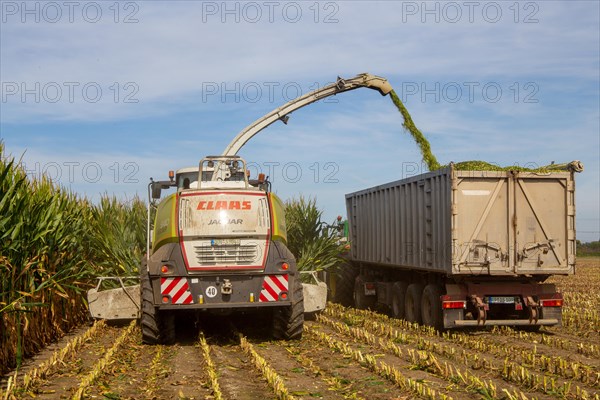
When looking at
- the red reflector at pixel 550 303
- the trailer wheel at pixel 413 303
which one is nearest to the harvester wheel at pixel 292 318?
the trailer wheel at pixel 413 303

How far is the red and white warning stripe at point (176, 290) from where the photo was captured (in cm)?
1234

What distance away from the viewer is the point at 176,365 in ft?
35.5

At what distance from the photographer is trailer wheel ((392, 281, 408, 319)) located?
1655cm

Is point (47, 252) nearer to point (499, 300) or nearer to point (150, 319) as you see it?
point (150, 319)

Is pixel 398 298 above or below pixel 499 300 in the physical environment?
below

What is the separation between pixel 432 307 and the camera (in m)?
14.5

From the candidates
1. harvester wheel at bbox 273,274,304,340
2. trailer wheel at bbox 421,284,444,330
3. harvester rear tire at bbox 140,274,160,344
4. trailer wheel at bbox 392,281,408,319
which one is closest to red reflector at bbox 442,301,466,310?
trailer wheel at bbox 421,284,444,330

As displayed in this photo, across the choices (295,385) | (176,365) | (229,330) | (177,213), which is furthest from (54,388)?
(229,330)

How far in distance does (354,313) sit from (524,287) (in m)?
5.19

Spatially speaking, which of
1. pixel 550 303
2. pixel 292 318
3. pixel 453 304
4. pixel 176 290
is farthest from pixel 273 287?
pixel 550 303

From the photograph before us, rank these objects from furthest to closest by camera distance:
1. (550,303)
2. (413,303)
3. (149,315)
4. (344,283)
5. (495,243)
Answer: (344,283), (413,303), (550,303), (495,243), (149,315)

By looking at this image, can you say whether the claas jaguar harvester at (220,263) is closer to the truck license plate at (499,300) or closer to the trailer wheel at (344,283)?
the truck license plate at (499,300)

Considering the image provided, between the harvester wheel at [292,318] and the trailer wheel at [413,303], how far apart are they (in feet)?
10.7

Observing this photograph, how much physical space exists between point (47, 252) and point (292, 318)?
4.14 metres
